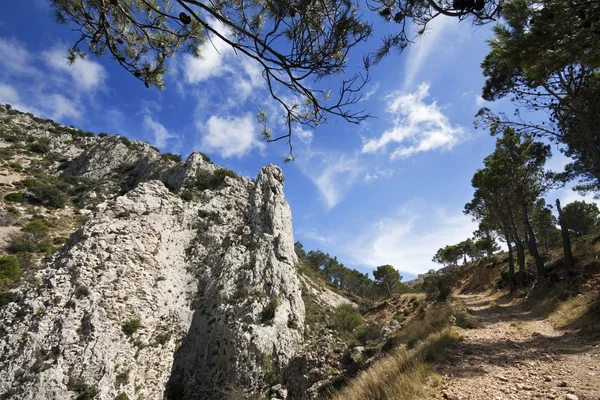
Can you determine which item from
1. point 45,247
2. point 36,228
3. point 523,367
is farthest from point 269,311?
point 36,228

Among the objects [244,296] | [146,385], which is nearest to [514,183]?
[244,296]

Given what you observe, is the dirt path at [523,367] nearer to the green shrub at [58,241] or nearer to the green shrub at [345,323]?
the green shrub at [345,323]

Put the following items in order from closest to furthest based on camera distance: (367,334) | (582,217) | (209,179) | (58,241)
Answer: (367,334)
(58,241)
(209,179)
(582,217)

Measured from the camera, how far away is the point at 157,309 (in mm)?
14500

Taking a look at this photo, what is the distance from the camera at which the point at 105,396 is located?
34.8ft

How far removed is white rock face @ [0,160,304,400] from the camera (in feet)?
35.7

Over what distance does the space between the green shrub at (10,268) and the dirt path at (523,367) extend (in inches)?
883

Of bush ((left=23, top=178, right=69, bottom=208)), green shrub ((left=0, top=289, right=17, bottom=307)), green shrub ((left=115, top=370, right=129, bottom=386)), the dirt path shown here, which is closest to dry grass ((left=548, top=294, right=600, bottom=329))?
the dirt path

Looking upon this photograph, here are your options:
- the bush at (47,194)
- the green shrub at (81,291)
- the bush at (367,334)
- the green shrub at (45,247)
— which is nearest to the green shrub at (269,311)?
the bush at (367,334)

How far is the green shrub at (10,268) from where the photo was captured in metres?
15.5

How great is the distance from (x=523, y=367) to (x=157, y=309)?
51.0ft

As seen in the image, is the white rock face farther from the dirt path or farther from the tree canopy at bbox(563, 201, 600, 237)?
the tree canopy at bbox(563, 201, 600, 237)

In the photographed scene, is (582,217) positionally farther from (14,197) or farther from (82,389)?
(14,197)

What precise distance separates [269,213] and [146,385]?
13202mm
